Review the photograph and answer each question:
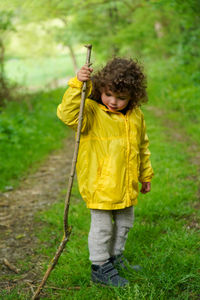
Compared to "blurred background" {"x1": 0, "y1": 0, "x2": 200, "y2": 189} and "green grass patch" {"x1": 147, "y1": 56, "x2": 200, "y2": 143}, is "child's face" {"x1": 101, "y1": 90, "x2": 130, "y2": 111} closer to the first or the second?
"blurred background" {"x1": 0, "y1": 0, "x2": 200, "y2": 189}

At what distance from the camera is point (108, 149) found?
2.30 m

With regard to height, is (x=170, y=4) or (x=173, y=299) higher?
(x=170, y=4)

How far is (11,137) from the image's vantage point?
6137 millimetres

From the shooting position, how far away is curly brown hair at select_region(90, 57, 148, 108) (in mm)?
2223

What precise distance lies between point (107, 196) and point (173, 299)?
0.79 meters

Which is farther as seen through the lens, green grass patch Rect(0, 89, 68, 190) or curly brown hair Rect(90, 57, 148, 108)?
green grass patch Rect(0, 89, 68, 190)

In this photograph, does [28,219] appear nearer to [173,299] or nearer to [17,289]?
[17,289]

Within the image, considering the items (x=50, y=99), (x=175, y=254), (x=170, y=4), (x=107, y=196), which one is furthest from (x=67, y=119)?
(x=50, y=99)

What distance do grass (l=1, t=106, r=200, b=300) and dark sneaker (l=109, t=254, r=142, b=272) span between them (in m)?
0.06

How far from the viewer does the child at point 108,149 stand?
227 cm

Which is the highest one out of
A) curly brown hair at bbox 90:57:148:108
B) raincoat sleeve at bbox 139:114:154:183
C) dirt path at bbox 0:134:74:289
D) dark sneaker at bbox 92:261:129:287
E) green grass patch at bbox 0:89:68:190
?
curly brown hair at bbox 90:57:148:108

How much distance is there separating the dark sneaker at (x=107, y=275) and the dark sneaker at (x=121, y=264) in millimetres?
121

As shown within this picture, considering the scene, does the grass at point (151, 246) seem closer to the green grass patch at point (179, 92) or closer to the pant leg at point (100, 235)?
the pant leg at point (100, 235)

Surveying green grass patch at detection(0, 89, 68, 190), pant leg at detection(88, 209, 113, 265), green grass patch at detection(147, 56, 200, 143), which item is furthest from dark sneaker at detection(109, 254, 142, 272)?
green grass patch at detection(147, 56, 200, 143)
